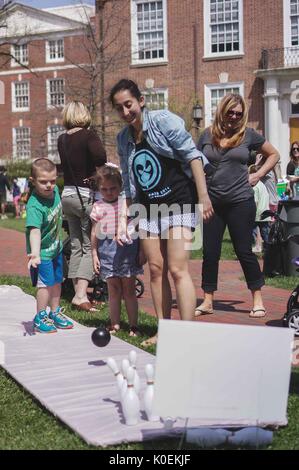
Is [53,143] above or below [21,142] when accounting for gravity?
below

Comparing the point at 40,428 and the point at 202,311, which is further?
the point at 202,311

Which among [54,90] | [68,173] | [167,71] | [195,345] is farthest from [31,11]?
[195,345]

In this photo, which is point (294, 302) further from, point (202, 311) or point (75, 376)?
point (75, 376)

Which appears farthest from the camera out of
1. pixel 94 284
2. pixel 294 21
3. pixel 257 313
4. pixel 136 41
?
pixel 136 41

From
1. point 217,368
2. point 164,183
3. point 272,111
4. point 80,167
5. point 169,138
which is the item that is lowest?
point 217,368

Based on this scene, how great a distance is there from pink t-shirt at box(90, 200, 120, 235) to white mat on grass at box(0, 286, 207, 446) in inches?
32.2

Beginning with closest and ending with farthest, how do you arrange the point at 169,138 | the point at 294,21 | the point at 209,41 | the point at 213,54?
the point at 169,138
the point at 294,21
the point at 209,41
the point at 213,54

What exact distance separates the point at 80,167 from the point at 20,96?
37.7 m

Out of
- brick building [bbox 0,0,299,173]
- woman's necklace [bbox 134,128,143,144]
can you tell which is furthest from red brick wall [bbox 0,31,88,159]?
woman's necklace [bbox 134,128,143,144]

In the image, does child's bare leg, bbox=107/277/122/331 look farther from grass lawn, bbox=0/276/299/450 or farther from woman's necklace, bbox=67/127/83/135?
woman's necklace, bbox=67/127/83/135

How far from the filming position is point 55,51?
136 feet

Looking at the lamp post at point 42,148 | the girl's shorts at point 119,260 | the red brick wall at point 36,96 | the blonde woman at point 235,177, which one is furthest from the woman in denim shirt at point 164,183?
the red brick wall at point 36,96

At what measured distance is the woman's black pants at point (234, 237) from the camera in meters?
6.32

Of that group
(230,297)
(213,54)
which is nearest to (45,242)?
(230,297)
